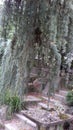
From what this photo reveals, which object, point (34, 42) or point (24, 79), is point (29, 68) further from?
point (34, 42)

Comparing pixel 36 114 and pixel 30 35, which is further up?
pixel 30 35

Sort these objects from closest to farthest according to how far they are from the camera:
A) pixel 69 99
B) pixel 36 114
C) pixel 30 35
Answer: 1. pixel 30 35
2. pixel 36 114
3. pixel 69 99

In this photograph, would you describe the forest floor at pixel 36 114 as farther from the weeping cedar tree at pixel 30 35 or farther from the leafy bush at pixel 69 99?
the weeping cedar tree at pixel 30 35

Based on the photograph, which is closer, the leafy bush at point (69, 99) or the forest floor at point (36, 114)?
the forest floor at point (36, 114)

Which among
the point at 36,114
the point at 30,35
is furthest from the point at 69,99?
the point at 30,35

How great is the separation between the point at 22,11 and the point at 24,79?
0.58 m

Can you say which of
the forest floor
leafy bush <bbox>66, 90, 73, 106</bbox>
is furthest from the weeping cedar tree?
leafy bush <bbox>66, 90, 73, 106</bbox>

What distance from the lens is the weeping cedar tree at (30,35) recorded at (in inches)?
61.5

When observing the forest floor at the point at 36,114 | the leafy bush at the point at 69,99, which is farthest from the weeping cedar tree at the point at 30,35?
the leafy bush at the point at 69,99

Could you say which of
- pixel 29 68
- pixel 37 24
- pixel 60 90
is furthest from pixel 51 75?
pixel 60 90

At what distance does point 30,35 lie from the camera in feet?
5.41

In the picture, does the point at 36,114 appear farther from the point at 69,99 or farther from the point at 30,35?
the point at 30,35

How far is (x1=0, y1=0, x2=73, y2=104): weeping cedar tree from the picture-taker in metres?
1.56

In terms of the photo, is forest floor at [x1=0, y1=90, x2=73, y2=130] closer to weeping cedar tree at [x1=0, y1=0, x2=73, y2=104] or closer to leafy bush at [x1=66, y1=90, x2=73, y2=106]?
leafy bush at [x1=66, y1=90, x2=73, y2=106]
